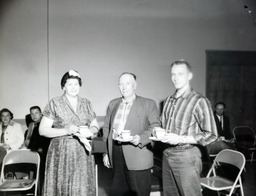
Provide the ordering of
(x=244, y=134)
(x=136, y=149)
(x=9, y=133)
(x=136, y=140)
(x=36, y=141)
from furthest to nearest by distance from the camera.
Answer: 1. (x=244, y=134)
2. (x=9, y=133)
3. (x=36, y=141)
4. (x=136, y=149)
5. (x=136, y=140)

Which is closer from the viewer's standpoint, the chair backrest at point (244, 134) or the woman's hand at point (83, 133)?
the woman's hand at point (83, 133)

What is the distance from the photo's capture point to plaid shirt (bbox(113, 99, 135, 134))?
8.09ft

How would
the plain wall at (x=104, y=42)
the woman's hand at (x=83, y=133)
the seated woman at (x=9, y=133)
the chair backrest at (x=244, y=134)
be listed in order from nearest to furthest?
the woman's hand at (x=83, y=133), the seated woman at (x=9, y=133), the plain wall at (x=104, y=42), the chair backrest at (x=244, y=134)

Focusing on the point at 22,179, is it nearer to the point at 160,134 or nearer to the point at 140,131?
the point at 140,131

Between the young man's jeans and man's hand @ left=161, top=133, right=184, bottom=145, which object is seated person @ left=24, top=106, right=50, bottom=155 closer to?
the young man's jeans

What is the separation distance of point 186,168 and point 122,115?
76 cm

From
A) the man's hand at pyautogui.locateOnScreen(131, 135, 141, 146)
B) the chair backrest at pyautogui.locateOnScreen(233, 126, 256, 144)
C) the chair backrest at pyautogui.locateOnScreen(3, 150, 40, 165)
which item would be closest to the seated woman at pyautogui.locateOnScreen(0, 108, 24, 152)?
the chair backrest at pyautogui.locateOnScreen(3, 150, 40, 165)

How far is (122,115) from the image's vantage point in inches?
98.3

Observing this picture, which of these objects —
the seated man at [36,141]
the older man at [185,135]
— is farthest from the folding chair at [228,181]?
the seated man at [36,141]

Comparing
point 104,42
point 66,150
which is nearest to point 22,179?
point 66,150

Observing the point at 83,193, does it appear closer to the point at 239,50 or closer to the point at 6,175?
the point at 6,175

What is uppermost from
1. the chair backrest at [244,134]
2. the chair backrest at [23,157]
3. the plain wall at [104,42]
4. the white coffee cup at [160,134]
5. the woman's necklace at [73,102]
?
the plain wall at [104,42]

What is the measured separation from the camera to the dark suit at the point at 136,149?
2369mm

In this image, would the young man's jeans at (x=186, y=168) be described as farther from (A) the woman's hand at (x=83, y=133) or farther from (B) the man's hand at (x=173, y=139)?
(A) the woman's hand at (x=83, y=133)
